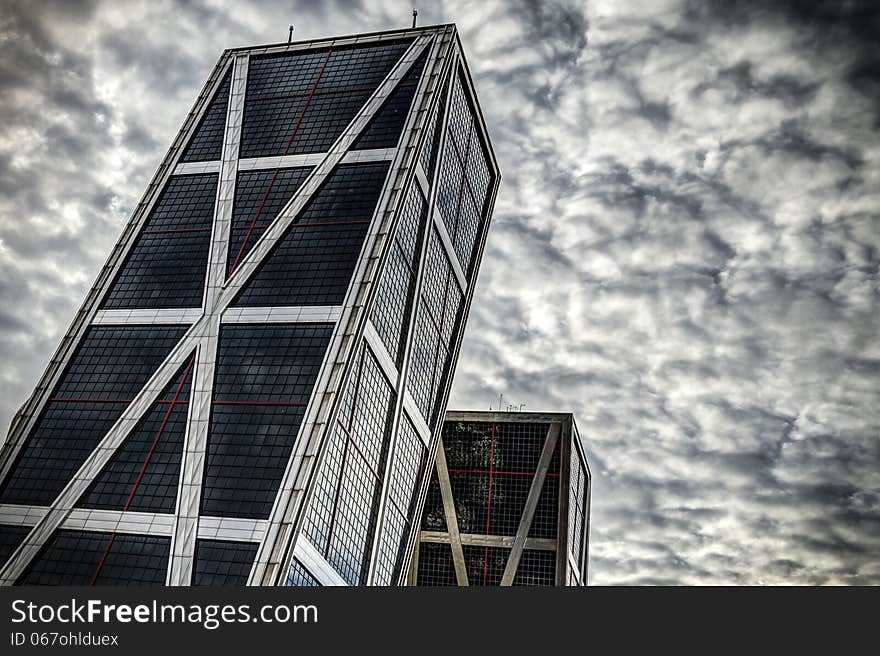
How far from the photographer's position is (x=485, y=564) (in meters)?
104

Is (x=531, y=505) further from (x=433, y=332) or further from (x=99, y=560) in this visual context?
(x=99, y=560)

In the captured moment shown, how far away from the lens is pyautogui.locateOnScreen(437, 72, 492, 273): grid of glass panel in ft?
285

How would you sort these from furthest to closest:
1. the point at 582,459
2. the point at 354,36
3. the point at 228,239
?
the point at 582,459 → the point at 354,36 → the point at 228,239

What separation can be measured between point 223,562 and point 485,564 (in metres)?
46.8

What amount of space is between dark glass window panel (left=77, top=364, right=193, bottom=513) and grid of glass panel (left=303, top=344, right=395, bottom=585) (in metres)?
9.12

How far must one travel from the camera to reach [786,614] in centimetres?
3650

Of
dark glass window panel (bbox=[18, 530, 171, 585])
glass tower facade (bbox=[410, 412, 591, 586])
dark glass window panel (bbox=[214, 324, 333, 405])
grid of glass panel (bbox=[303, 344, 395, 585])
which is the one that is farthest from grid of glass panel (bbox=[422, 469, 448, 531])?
dark glass window panel (bbox=[18, 530, 171, 585])

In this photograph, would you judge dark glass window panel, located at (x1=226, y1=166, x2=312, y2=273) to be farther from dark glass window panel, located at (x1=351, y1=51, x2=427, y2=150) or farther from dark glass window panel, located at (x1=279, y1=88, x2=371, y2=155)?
dark glass window panel, located at (x1=351, y1=51, x2=427, y2=150)

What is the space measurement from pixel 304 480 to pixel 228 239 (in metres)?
21.2

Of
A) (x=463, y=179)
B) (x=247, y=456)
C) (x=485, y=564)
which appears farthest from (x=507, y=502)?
(x=247, y=456)

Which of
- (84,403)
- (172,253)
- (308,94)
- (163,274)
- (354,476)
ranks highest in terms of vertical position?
(308,94)

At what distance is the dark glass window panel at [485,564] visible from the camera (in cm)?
10356

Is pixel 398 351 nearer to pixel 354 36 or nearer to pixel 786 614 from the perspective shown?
pixel 354 36

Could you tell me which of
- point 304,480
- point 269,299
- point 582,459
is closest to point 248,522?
point 304,480
